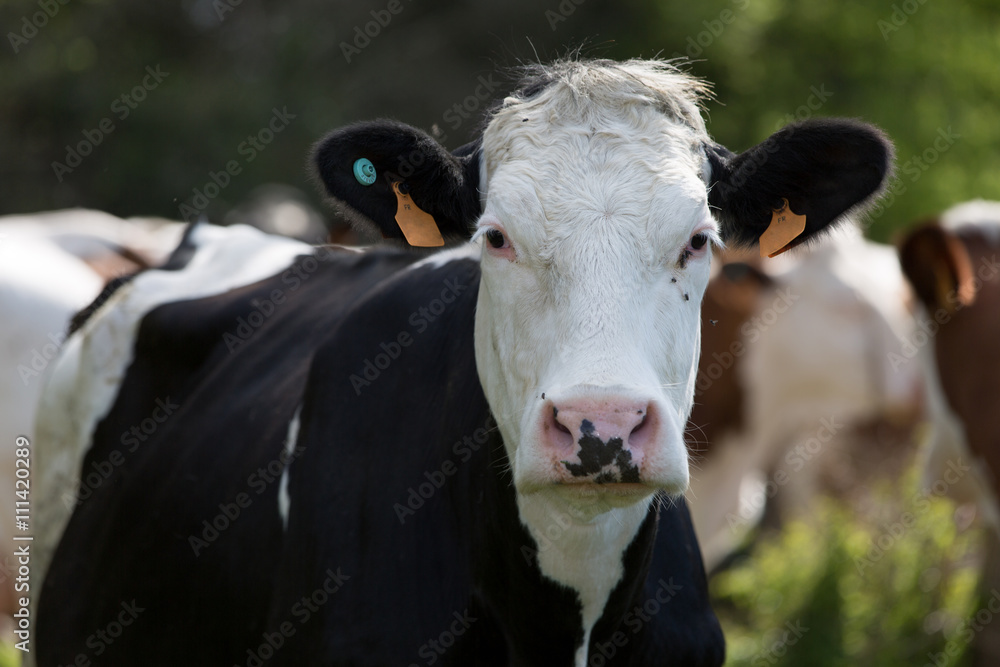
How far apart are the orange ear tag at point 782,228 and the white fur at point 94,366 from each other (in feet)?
6.06

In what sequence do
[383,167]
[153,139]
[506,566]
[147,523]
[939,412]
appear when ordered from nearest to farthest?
[506,566] < [383,167] < [147,523] < [939,412] < [153,139]

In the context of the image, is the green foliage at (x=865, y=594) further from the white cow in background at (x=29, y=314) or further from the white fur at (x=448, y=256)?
the white cow in background at (x=29, y=314)

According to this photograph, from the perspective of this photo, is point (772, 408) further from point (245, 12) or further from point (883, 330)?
point (245, 12)

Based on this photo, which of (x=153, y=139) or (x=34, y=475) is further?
(x=153, y=139)

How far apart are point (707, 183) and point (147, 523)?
2.00m

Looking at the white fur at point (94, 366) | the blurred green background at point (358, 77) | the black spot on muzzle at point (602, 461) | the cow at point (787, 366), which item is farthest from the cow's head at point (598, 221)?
the blurred green background at point (358, 77)

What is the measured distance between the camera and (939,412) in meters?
5.52

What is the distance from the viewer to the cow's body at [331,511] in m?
2.53

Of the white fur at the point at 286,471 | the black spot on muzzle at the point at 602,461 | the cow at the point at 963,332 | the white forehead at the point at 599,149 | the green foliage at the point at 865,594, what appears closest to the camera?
the black spot on muzzle at the point at 602,461

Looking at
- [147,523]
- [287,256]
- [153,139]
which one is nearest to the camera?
[147,523]

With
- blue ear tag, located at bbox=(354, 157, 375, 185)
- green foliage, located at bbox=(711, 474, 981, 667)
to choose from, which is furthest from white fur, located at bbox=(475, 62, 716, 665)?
green foliage, located at bbox=(711, 474, 981, 667)

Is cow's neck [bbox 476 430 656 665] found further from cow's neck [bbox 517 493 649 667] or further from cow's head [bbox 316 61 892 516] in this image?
cow's head [bbox 316 61 892 516]

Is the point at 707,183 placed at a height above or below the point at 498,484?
above

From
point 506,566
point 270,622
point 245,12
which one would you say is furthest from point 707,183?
→ point 245,12
